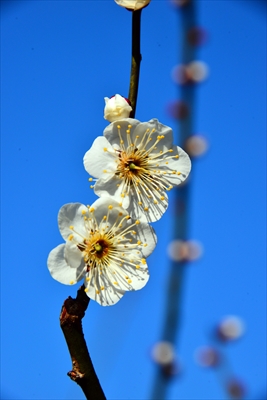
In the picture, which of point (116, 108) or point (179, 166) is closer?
point (116, 108)

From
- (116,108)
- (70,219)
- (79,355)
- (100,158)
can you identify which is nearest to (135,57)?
(116,108)

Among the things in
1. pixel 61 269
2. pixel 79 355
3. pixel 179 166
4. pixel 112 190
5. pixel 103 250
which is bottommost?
pixel 79 355

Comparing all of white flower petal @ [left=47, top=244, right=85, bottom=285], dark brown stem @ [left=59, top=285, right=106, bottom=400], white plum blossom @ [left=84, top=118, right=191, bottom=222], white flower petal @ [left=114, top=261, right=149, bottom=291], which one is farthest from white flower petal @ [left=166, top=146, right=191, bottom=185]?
dark brown stem @ [left=59, top=285, right=106, bottom=400]

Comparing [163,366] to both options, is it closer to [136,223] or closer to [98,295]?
[98,295]

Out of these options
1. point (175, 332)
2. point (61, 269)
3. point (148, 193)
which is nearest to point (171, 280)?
point (175, 332)

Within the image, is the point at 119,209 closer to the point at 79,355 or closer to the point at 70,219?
the point at 70,219

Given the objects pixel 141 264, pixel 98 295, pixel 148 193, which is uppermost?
pixel 148 193

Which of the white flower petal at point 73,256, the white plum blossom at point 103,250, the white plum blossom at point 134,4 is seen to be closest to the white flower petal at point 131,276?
the white plum blossom at point 103,250

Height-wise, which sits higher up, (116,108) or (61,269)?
(116,108)
